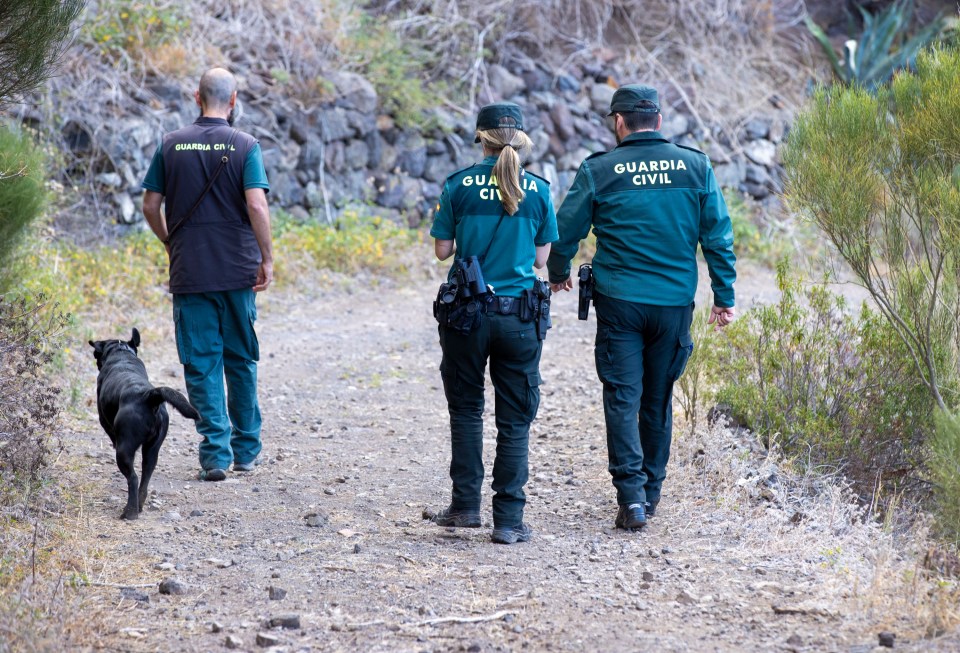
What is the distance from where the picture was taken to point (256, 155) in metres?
5.06

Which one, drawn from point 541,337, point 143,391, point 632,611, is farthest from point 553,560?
point 143,391

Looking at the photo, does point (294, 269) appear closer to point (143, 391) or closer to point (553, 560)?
point (143, 391)

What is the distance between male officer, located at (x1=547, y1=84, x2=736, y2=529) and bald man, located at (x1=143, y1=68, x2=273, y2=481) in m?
1.66

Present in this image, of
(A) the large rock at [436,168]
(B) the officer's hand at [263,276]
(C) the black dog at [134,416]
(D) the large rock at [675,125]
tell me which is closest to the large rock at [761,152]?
(D) the large rock at [675,125]

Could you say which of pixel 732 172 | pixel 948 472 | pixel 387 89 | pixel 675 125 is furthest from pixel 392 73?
pixel 948 472

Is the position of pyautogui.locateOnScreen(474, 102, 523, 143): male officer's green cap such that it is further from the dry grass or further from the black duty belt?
the dry grass

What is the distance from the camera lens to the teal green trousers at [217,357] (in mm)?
5078

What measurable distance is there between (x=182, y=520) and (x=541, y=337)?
187cm

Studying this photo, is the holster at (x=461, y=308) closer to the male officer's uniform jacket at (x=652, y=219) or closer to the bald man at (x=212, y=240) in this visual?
the male officer's uniform jacket at (x=652, y=219)

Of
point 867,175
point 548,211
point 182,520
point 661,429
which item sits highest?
point 867,175

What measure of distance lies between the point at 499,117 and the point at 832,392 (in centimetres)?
282

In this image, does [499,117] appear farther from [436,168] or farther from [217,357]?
[436,168]

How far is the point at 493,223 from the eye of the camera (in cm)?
420

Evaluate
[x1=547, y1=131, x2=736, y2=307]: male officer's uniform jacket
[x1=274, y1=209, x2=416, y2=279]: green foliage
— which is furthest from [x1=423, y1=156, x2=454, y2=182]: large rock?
[x1=547, y1=131, x2=736, y2=307]: male officer's uniform jacket
